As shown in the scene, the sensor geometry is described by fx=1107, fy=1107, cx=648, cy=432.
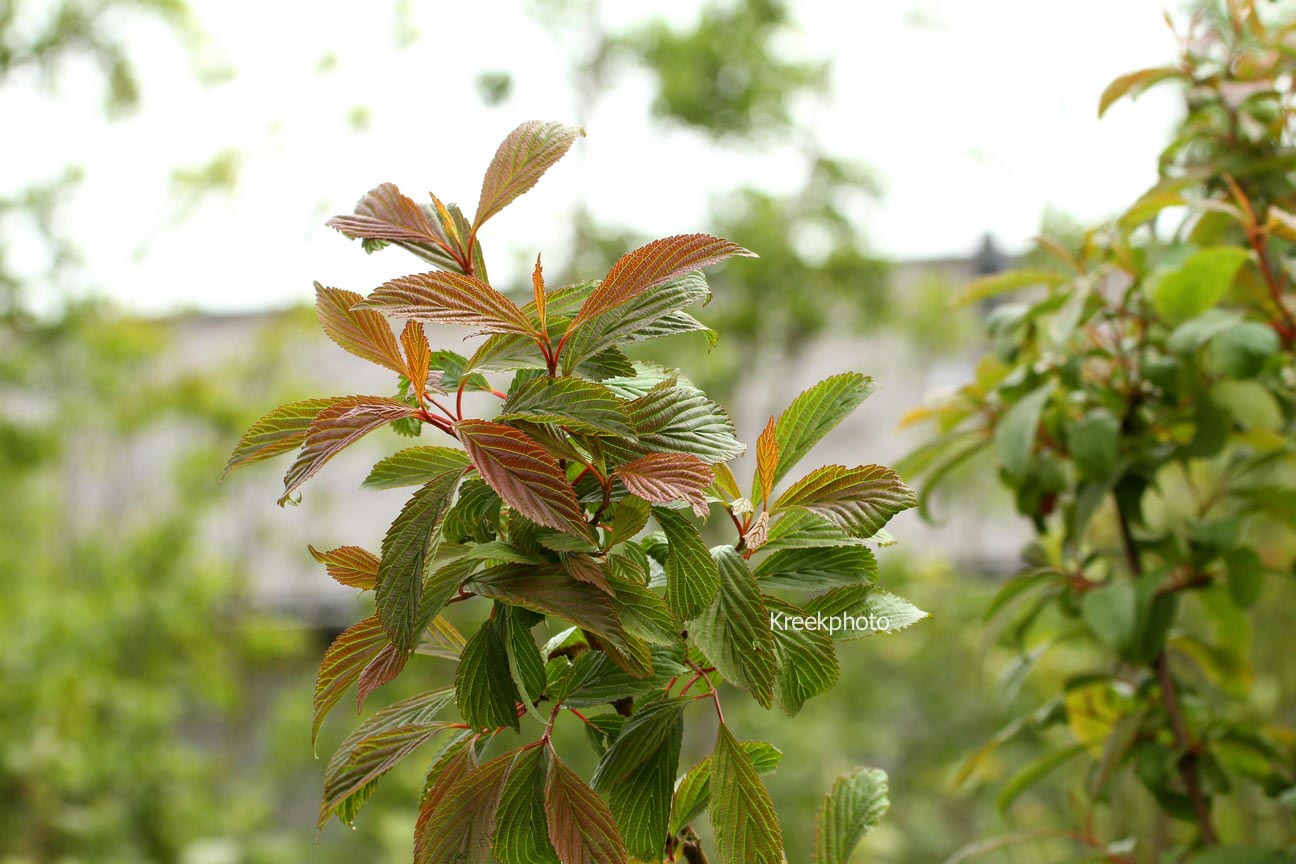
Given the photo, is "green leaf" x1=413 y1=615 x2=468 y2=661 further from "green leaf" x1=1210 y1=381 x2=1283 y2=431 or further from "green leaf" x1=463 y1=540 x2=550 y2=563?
"green leaf" x1=1210 y1=381 x2=1283 y2=431

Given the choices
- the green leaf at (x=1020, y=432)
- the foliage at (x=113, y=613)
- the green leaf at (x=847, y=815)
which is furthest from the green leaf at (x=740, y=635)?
the foliage at (x=113, y=613)

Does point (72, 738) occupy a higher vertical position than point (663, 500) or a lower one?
lower

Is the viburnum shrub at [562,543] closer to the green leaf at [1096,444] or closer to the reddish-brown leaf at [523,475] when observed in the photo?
the reddish-brown leaf at [523,475]

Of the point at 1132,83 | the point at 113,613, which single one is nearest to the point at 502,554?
the point at 1132,83

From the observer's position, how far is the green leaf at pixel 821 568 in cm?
34

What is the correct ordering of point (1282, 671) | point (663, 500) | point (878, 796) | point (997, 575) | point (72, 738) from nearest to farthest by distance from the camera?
point (663, 500)
point (878, 796)
point (1282, 671)
point (72, 738)
point (997, 575)

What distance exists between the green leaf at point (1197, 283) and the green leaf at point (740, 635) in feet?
1.38

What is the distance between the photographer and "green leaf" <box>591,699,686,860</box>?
12.1 inches

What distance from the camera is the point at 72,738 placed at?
106 inches

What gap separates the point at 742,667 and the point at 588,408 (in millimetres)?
81

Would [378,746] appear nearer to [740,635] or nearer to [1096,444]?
[740,635]

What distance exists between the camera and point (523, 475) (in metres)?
0.27

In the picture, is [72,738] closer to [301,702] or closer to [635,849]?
[301,702]

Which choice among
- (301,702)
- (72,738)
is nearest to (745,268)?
(301,702)
